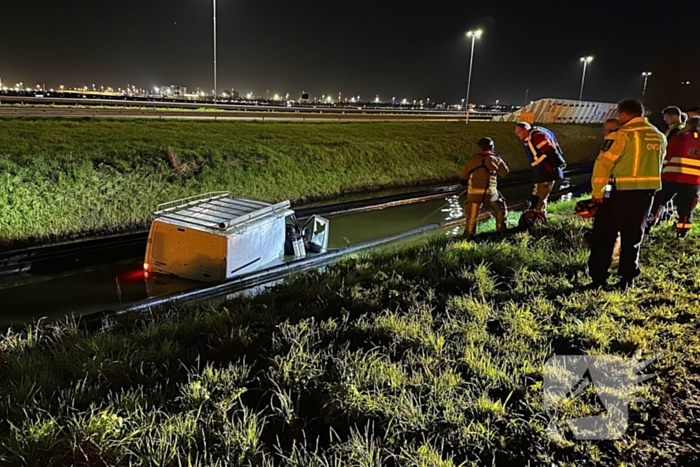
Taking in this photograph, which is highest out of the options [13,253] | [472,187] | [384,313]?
[472,187]

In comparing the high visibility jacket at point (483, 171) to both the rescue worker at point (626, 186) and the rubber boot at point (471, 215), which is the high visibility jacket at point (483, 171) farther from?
the rescue worker at point (626, 186)

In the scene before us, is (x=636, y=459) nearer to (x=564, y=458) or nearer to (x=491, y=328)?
(x=564, y=458)

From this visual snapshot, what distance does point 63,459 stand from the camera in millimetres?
2660

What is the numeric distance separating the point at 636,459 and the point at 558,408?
0.53m

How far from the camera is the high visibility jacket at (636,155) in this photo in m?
5.43

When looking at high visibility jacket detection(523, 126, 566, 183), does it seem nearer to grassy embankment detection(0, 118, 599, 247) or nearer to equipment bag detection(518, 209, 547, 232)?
equipment bag detection(518, 209, 547, 232)

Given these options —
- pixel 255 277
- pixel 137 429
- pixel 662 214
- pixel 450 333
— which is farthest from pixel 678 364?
pixel 662 214

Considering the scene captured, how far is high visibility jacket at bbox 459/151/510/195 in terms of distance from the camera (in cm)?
941

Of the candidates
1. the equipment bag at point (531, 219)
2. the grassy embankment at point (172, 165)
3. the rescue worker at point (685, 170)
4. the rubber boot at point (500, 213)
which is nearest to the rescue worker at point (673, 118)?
the rescue worker at point (685, 170)

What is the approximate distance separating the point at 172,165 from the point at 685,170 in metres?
13.9

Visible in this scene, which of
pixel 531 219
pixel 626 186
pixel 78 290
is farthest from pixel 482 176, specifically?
pixel 78 290

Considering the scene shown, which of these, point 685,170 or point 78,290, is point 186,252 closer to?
point 78,290

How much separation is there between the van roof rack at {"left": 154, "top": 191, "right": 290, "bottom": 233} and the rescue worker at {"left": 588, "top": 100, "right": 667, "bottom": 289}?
5.20 m

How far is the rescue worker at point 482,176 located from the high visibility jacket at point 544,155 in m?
0.57
